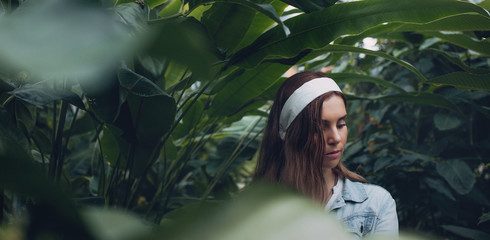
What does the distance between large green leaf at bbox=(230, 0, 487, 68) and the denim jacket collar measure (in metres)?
0.45

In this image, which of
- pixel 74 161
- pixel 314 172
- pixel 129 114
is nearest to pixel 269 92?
pixel 314 172

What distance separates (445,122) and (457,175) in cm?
21

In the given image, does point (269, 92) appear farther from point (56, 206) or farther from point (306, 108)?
point (56, 206)

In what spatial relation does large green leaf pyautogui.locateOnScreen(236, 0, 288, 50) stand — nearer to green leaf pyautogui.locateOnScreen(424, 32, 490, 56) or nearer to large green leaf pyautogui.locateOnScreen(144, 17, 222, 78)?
green leaf pyautogui.locateOnScreen(424, 32, 490, 56)

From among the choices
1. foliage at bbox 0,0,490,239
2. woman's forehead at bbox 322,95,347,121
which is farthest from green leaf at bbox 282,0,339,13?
woman's forehead at bbox 322,95,347,121

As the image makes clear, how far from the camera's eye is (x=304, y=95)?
Result: 1101mm

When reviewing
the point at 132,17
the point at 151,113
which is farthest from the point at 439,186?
the point at 132,17

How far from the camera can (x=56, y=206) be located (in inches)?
9.1

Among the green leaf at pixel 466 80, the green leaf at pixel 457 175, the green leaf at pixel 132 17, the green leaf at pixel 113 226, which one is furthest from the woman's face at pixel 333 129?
the green leaf at pixel 113 226

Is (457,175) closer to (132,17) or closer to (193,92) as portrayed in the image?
(193,92)

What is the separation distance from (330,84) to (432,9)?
0.36 meters

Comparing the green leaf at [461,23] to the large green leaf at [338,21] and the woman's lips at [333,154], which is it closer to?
the large green leaf at [338,21]

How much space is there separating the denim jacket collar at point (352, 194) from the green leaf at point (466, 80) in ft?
1.10

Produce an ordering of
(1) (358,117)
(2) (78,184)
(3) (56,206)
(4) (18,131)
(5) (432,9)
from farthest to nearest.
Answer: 1. (1) (358,117)
2. (2) (78,184)
3. (5) (432,9)
4. (4) (18,131)
5. (3) (56,206)
